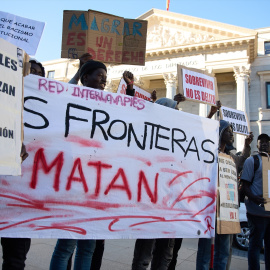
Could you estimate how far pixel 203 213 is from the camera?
9.05ft

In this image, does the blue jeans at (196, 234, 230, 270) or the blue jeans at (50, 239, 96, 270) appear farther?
the blue jeans at (196, 234, 230, 270)

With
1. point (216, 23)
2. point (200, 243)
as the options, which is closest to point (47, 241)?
point (200, 243)

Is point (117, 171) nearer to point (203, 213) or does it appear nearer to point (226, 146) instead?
point (203, 213)

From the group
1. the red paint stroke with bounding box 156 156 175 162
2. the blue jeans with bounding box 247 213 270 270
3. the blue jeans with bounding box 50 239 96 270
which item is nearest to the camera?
the blue jeans with bounding box 50 239 96 270

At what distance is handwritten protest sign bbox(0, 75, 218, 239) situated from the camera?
1.97 metres

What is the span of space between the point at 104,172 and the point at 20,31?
2.33 metres

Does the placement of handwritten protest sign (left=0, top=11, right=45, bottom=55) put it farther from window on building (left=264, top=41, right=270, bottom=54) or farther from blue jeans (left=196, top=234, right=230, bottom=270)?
window on building (left=264, top=41, right=270, bottom=54)

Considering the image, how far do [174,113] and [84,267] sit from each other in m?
1.51

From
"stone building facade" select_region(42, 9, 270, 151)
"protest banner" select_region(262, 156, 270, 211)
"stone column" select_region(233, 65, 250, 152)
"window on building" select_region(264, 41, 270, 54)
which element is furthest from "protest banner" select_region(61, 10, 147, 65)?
"window on building" select_region(264, 41, 270, 54)

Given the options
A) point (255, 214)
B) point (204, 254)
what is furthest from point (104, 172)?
point (255, 214)

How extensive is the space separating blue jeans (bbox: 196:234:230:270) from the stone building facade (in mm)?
18026

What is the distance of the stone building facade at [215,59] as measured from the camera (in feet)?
72.3

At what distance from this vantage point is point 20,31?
3537 millimetres

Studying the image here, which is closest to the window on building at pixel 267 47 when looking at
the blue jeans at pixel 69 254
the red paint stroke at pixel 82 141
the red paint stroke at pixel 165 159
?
the red paint stroke at pixel 165 159
